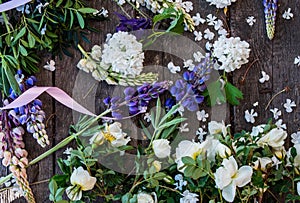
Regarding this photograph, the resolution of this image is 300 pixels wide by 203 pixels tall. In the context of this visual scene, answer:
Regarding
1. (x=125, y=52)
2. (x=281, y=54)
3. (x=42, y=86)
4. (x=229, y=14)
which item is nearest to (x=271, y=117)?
(x=281, y=54)

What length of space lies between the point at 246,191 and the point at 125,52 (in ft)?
1.31

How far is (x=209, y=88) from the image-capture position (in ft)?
4.03

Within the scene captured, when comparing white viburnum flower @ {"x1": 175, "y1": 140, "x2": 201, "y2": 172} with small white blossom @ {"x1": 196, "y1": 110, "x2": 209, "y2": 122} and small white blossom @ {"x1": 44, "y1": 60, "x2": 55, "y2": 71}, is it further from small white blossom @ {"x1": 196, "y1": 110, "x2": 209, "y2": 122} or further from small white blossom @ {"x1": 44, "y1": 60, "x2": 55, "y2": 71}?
small white blossom @ {"x1": 44, "y1": 60, "x2": 55, "y2": 71}

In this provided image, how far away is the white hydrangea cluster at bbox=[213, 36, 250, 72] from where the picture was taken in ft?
4.02

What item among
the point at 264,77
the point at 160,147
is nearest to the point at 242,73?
the point at 264,77

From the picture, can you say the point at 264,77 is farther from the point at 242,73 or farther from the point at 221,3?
the point at 221,3

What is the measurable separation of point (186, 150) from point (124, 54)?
0.83 feet

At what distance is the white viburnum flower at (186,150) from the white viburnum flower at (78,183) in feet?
0.62

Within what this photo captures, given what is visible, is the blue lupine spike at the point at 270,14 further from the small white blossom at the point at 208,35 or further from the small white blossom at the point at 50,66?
the small white blossom at the point at 50,66

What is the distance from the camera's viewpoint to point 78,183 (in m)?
1.11

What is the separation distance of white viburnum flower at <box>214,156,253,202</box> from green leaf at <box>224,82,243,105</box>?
206 mm

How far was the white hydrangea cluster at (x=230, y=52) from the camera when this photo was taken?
4.02 feet

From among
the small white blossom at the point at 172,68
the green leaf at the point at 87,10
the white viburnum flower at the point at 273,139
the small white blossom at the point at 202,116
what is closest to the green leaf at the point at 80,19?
the green leaf at the point at 87,10

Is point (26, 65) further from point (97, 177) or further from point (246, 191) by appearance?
point (246, 191)
